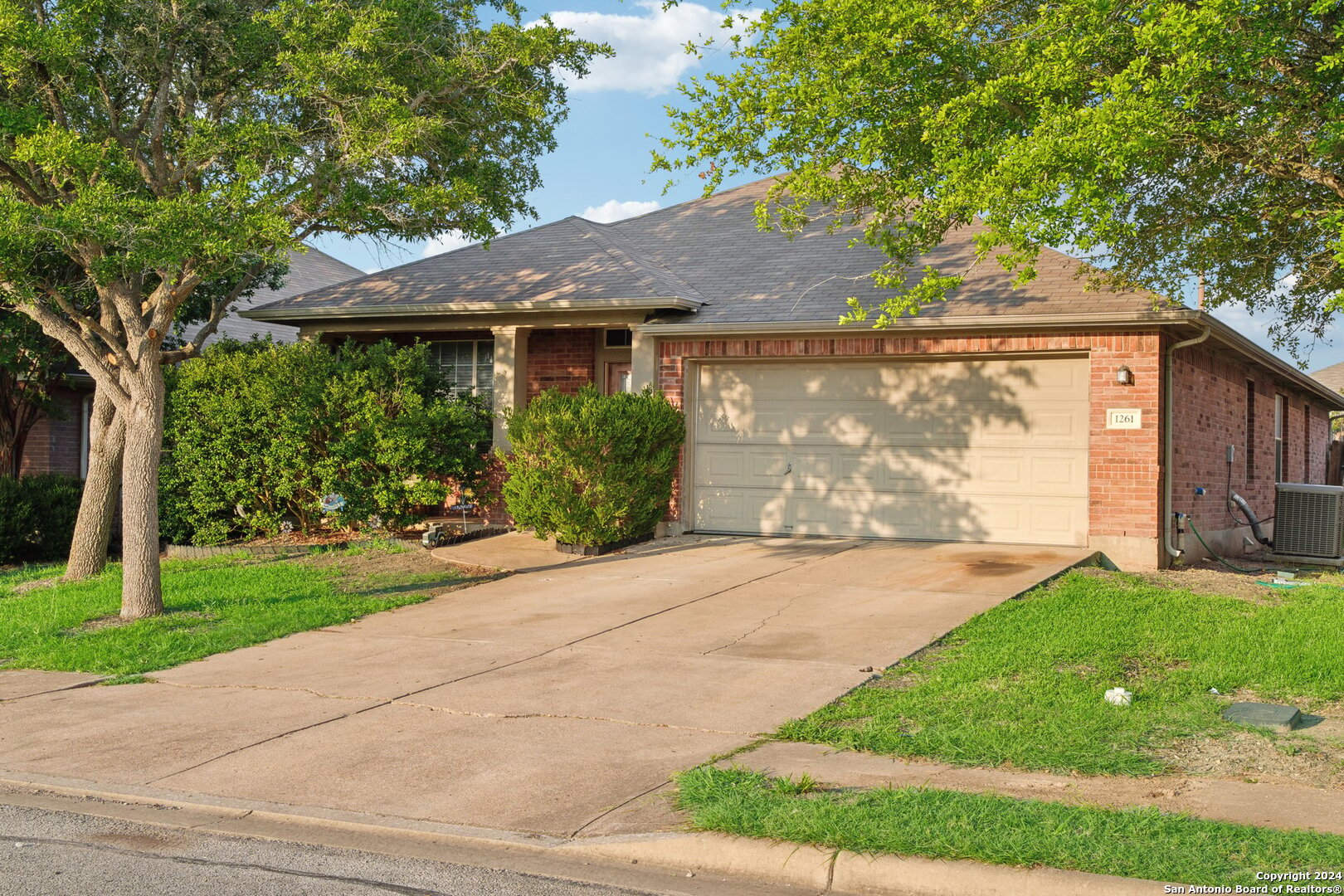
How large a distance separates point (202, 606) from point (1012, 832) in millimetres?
8724

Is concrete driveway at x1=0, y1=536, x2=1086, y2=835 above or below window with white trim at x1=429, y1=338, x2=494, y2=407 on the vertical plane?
below

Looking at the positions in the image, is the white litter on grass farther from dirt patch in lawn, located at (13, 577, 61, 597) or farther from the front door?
dirt patch in lawn, located at (13, 577, 61, 597)

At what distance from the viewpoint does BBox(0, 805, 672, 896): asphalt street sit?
4562 mm

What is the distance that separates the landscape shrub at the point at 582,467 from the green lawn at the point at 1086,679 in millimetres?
4987

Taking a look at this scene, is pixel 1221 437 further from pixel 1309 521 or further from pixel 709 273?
pixel 709 273

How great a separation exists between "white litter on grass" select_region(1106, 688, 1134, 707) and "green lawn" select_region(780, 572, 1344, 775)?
2.3 inches

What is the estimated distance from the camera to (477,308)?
15.6 m

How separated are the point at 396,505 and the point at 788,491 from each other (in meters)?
4.91

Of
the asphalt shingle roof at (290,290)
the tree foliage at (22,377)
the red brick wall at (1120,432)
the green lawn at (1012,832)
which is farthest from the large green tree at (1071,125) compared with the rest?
the asphalt shingle roof at (290,290)

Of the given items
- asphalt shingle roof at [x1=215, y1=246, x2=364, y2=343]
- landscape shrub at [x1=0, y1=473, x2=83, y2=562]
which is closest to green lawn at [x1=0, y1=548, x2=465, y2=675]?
landscape shrub at [x1=0, y1=473, x2=83, y2=562]

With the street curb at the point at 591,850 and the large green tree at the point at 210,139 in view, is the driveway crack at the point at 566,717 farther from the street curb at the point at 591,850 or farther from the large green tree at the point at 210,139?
the large green tree at the point at 210,139

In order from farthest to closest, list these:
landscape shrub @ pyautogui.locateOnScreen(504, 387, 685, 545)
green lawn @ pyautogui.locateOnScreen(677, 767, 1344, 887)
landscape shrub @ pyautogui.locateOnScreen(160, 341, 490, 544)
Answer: landscape shrub @ pyautogui.locateOnScreen(160, 341, 490, 544), landscape shrub @ pyautogui.locateOnScreen(504, 387, 685, 545), green lawn @ pyautogui.locateOnScreen(677, 767, 1344, 887)

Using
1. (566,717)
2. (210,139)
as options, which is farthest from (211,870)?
A: (210,139)

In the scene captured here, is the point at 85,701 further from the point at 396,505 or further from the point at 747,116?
the point at 747,116
